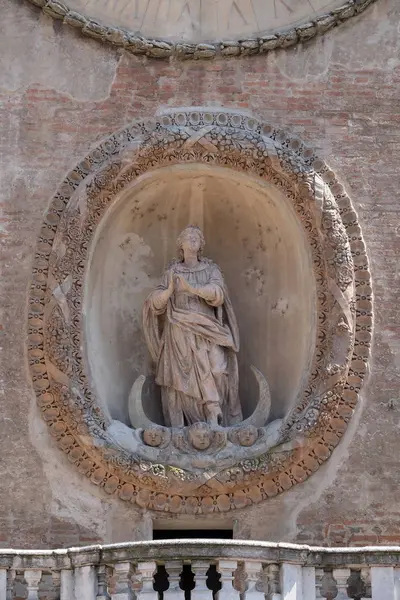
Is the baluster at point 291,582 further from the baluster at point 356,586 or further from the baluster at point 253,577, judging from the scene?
the baluster at point 356,586

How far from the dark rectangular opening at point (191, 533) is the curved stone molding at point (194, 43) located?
3.97 meters

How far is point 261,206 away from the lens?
1827cm

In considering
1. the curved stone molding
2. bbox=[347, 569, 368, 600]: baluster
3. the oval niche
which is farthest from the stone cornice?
the curved stone molding

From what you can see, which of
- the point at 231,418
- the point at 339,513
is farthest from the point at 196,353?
the point at 339,513

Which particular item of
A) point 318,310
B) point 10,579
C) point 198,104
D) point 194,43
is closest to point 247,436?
point 318,310

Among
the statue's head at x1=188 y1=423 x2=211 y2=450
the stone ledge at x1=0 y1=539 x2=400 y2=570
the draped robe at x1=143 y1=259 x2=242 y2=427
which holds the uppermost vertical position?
the draped robe at x1=143 y1=259 x2=242 y2=427

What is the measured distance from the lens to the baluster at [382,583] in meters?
15.8

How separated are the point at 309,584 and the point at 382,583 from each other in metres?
0.53

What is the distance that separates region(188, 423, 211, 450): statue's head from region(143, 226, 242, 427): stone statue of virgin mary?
0.16 metres

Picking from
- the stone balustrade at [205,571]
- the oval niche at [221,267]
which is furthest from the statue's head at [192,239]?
the stone balustrade at [205,571]

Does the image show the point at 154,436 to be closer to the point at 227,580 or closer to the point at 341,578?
the point at 227,580

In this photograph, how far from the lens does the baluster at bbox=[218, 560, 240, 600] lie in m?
15.5

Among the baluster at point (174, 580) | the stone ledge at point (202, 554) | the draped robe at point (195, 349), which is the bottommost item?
the baluster at point (174, 580)

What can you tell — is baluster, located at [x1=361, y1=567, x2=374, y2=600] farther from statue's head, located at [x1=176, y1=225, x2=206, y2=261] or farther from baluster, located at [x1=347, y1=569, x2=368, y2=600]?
statue's head, located at [x1=176, y1=225, x2=206, y2=261]
